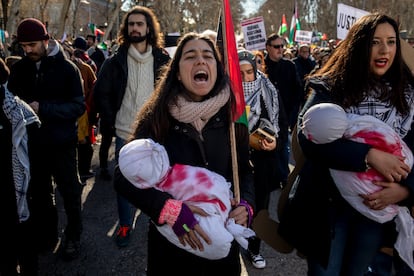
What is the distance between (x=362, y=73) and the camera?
2211mm

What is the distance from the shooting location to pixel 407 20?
45875 mm

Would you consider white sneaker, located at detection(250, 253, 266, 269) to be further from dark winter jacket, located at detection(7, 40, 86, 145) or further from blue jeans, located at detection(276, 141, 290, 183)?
dark winter jacket, located at detection(7, 40, 86, 145)

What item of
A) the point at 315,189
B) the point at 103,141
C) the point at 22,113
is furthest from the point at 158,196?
the point at 103,141

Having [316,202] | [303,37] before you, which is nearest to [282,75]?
[316,202]

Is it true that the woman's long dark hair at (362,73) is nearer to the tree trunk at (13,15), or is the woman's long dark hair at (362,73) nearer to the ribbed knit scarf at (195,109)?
the ribbed knit scarf at (195,109)

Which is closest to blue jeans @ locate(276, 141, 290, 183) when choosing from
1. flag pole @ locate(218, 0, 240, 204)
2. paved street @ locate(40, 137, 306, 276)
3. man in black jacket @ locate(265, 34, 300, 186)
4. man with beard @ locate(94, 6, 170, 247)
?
paved street @ locate(40, 137, 306, 276)

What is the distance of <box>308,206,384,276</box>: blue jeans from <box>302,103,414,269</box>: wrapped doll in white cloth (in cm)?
13

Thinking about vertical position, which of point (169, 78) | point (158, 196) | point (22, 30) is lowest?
point (158, 196)

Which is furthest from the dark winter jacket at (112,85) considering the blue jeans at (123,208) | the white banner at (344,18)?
the white banner at (344,18)

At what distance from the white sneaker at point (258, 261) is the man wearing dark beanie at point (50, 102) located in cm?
157

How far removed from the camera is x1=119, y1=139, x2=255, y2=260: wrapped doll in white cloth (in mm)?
1788

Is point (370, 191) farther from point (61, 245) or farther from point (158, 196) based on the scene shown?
point (61, 245)

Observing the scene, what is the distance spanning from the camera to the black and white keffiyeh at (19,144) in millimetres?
2648

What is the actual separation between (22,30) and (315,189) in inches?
99.7
